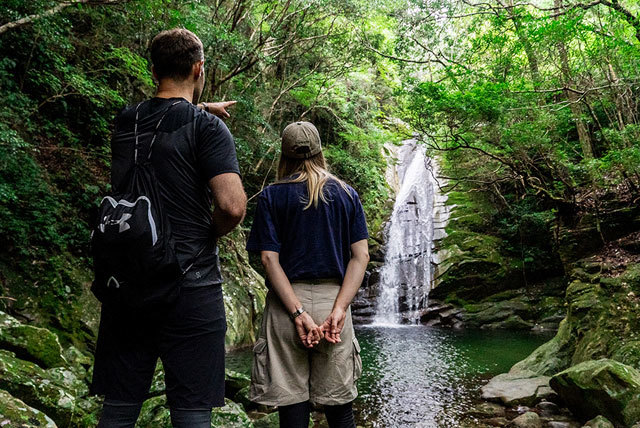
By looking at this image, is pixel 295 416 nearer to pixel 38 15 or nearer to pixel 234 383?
pixel 234 383

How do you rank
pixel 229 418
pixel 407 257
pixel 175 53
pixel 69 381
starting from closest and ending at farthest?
A: pixel 175 53, pixel 229 418, pixel 69 381, pixel 407 257

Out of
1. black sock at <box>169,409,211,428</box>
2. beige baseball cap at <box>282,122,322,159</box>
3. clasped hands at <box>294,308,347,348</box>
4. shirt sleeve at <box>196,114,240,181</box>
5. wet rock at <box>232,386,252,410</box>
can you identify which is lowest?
wet rock at <box>232,386,252,410</box>

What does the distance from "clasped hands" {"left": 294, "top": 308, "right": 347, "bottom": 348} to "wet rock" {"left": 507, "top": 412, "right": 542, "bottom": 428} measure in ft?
12.4

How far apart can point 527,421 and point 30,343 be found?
486 cm

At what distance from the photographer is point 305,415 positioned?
1820 mm

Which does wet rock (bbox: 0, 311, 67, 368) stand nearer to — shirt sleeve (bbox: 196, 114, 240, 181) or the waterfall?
shirt sleeve (bbox: 196, 114, 240, 181)

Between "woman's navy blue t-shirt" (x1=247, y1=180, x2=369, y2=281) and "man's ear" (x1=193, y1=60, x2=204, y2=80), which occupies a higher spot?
"man's ear" (x1=193, y1=60, x2=204, y2=80)

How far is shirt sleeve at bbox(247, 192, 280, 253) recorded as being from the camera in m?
1.88

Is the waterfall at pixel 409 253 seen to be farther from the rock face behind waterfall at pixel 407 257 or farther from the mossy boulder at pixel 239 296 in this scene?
the mossy boulder at pixel 239 296

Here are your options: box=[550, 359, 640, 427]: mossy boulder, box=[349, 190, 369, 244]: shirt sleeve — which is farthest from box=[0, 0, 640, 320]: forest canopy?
box=[349, 190, 369, 244]: shirt sleeve

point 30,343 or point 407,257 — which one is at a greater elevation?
point 407,257

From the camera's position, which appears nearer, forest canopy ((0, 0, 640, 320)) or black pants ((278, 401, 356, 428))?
black pants ((278, 401, 356, 428))

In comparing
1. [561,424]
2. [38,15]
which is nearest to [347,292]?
[561,424]

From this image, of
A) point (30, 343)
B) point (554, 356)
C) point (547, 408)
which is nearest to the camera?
point (30, 343)
